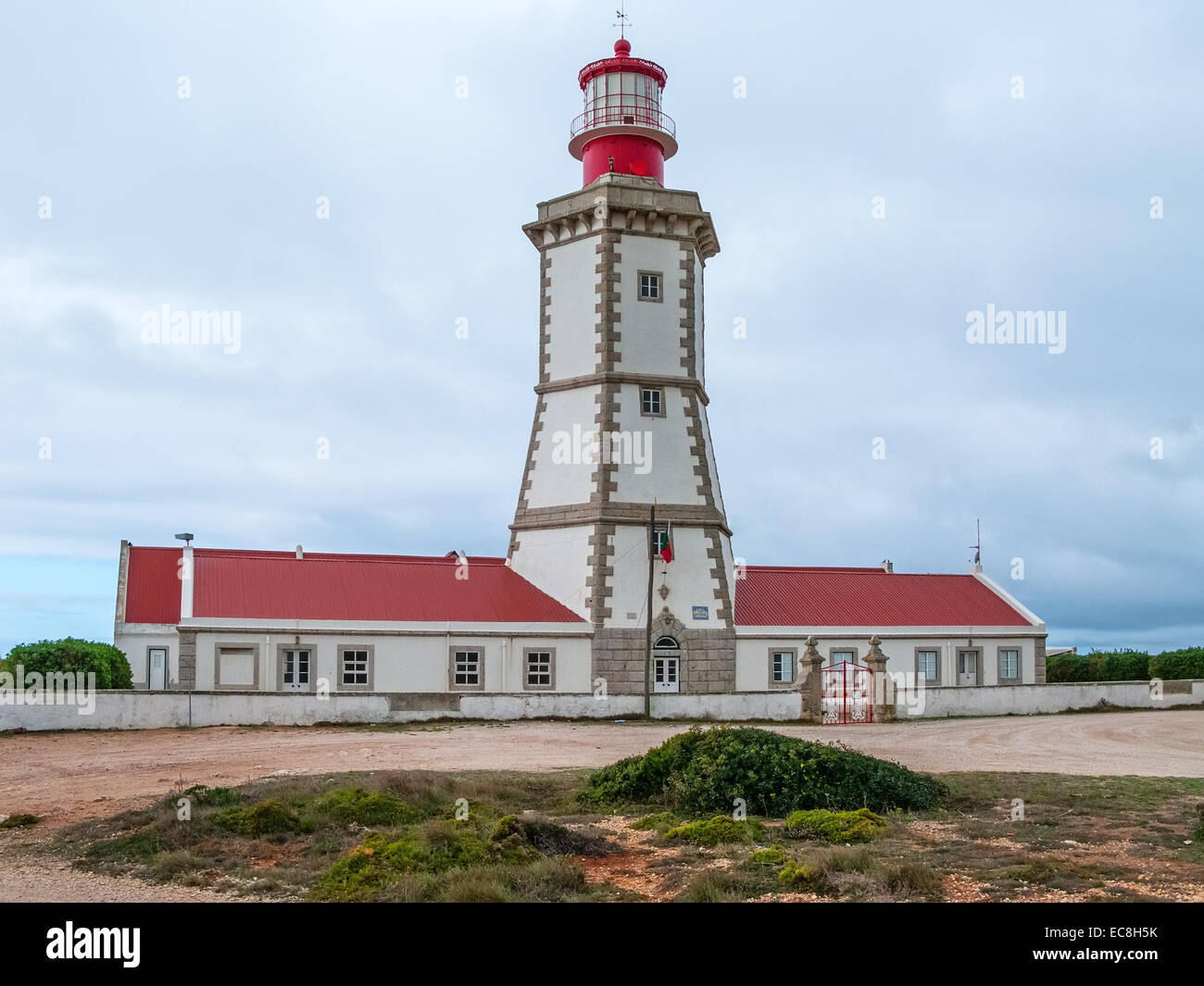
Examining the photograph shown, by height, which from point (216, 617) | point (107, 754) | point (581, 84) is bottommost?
point (107, 754)

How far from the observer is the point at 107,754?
19.1 m

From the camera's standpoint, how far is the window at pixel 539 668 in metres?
28.7

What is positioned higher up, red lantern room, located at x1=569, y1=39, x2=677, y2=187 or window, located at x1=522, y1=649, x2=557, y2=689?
red lantern room, located at x1=569, y1=39, x2=677, y2=187

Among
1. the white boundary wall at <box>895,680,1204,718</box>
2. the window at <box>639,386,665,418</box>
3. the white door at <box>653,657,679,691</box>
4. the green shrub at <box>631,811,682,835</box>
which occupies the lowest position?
the white boundary wall at <box>895,680,1204,718</box>

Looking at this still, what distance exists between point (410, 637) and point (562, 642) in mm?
3736

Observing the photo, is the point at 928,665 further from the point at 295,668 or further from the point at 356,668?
the point at 295,668

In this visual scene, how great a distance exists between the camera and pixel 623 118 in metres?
30.9

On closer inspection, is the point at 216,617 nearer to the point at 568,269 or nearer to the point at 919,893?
the point at 568,269

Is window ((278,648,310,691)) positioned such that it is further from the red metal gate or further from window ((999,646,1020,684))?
window ((999,646,1020,684))

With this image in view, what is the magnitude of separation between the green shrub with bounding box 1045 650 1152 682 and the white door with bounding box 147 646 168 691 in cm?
2788

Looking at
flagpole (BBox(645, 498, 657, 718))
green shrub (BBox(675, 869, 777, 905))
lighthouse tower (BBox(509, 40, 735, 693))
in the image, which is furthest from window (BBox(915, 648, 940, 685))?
green shrub (BBox(675, 869, 777, 905))

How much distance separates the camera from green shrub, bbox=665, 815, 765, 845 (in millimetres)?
11320

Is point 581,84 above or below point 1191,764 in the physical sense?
above
